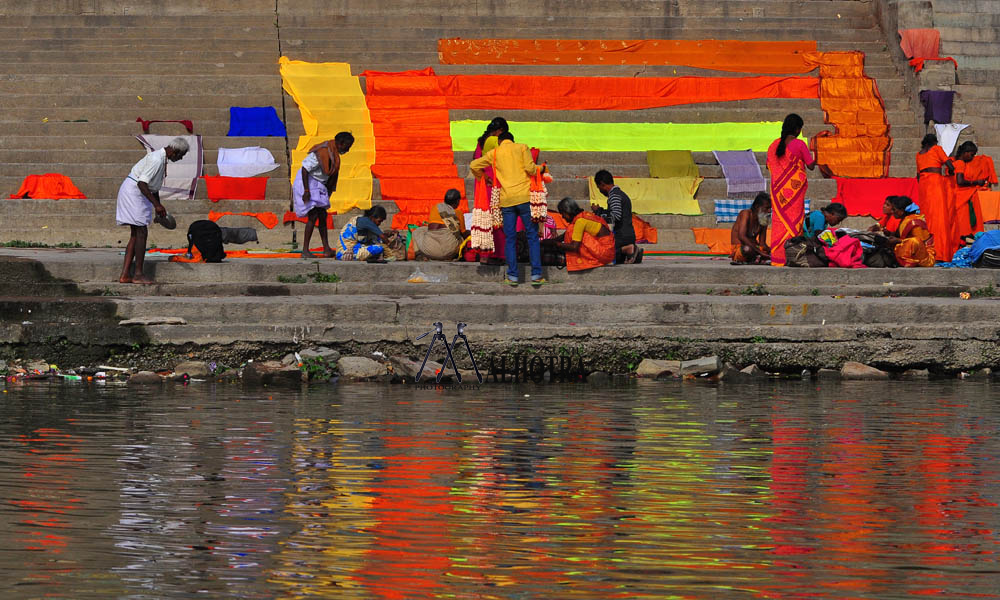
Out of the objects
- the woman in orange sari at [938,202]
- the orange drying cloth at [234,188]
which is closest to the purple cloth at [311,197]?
the orange drying cloth at [234,188]

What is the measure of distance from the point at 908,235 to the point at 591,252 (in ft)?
9.32

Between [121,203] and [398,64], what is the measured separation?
7.76 m

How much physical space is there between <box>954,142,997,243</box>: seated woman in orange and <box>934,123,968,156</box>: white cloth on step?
3122 millimetres

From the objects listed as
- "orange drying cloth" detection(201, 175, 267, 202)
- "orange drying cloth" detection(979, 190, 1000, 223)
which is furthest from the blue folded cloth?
"orange drying cloth" detection(979, 190, 1000, 223)

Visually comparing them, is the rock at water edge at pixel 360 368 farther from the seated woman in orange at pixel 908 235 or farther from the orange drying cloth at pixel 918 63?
the orange drying cloth at pixel 918 63

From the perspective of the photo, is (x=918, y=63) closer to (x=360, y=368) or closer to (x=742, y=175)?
(x=742, y=175)

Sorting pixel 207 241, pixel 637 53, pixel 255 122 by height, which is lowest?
pixel 207 241

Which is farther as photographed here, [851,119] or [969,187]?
[851,119]

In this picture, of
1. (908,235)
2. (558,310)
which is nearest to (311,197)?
(558,310)

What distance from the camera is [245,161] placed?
1616cm

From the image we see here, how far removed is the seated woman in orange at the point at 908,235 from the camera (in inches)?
490

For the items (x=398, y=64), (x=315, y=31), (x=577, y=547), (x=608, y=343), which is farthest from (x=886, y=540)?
(x=315, y=31)

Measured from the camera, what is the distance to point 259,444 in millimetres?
7066

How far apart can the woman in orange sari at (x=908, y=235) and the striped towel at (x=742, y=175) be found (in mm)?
3093
